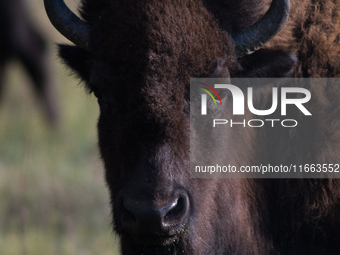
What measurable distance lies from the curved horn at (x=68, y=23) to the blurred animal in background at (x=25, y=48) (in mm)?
5444

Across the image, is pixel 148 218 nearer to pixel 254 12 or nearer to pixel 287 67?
pixel 287 67

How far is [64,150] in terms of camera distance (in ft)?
29.9

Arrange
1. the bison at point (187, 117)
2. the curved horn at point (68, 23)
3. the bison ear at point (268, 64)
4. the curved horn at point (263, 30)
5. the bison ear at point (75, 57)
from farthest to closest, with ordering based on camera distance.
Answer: the bison ear at point (75, 57)
the curved horn at point (68, 23)
the bison ear at point (268, 64)
the curved horn at point (263, 30)
the bison at point (187, 117)

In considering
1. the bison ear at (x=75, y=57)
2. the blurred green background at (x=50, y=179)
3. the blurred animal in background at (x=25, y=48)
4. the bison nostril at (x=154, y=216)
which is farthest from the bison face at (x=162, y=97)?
the blurred animal in background at (x=25, y=48)

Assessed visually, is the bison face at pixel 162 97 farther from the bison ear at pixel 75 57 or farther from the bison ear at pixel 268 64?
the bison ear at pixel 75 57

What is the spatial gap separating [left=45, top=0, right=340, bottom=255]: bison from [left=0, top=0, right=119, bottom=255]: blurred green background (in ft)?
2.79

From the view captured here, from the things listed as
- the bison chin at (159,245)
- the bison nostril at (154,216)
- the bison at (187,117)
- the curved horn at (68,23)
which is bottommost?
the bison chin at (159,245)

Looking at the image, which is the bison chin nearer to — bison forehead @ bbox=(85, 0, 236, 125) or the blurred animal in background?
bison forehead @ bbox=(85, 0, 236, 125)

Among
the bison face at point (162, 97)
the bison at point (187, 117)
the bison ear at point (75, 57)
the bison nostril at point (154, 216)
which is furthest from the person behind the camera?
the bison ear at point (75, 57)

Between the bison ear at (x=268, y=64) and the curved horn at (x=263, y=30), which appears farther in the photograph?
the bison ear at (x=268, y=64)

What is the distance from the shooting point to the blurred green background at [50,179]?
619 cm

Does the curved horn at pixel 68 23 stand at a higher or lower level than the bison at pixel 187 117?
higher

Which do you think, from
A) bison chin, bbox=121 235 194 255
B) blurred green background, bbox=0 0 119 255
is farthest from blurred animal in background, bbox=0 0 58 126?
bison chin, bbox=121 235 194 255

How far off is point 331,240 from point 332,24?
1761mm
